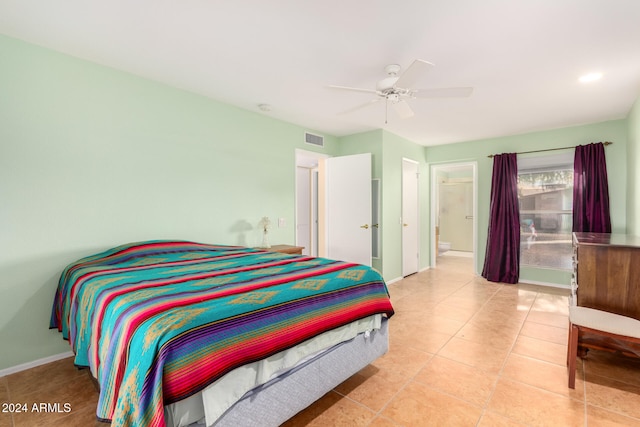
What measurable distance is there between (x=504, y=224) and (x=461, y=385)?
3.63 metres

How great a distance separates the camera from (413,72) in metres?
2.13

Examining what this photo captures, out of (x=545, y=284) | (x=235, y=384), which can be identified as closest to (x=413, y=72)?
(x=235, y=384)

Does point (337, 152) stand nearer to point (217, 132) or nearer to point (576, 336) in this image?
point (217, 132)

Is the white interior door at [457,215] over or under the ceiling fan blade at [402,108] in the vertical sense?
under

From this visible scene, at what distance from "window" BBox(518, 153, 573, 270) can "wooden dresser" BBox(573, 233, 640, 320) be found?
2.63m

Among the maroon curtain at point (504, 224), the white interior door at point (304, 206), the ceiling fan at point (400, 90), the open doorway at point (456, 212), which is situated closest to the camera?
the ceiling fan at point (400, 90)

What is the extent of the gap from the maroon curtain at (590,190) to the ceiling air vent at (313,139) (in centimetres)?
374

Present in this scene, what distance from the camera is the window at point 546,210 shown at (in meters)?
4.63

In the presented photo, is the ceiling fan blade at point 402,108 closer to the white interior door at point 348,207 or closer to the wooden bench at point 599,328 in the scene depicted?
the white interior door at point 348,207

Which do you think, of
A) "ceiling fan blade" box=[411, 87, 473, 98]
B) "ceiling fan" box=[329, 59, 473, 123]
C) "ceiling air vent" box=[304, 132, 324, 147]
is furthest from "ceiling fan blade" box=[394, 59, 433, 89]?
"ceiling air vent" box=[304, 132, 324, 147]

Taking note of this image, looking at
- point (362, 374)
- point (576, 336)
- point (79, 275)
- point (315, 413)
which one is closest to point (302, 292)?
point (315, 413)

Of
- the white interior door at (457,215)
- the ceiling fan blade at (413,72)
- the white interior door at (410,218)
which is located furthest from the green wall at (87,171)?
the white interior door at (457,215)

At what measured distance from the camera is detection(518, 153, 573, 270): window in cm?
463

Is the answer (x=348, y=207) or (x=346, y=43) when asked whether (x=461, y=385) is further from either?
(x=348, y=207)
